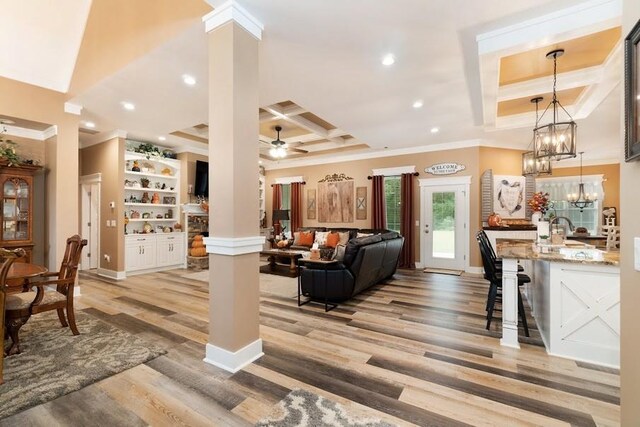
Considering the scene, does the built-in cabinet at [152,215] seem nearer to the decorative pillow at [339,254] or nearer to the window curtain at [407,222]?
the decorative pillow at [339,254]

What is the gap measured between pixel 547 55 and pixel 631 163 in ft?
9.91

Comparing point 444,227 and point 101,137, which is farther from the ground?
point 101,137

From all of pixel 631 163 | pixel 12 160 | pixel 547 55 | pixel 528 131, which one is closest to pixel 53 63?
pixel 12 160

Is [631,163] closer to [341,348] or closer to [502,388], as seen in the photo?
[502,388]

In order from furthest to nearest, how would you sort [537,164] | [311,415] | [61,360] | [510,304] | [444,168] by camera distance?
[444,168], [537,164], [510,304], [61,360], [311,415]

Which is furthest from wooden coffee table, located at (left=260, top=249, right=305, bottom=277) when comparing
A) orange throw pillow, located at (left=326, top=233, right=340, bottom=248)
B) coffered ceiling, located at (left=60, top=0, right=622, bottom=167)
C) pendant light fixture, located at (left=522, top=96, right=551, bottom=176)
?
pendant light fixture, located at (left=522, top=96, right=551, bottom=176)

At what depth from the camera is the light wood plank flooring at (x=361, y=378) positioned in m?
1.84

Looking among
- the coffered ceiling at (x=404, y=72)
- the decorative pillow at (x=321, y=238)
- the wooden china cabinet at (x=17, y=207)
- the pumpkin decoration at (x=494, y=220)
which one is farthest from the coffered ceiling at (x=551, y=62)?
the wooden china cabinet at (x=17, y=207)

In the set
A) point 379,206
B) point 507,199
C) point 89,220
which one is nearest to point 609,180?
point 507,199

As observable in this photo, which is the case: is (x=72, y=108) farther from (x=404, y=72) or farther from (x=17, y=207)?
(x=404, y=72)

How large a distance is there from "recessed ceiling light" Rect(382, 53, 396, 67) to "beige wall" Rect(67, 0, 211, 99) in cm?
176

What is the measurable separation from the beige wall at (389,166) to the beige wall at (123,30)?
551 cm

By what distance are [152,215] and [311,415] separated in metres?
6.41

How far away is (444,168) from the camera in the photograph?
654 centimetres
